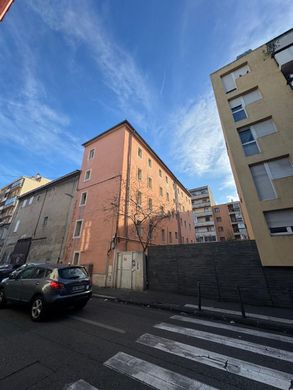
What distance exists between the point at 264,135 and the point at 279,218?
494 cm

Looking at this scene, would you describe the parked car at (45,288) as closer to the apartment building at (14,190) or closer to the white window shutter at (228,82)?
the white window shutter at (228,82)

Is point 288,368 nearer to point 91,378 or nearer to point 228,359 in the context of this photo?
point 228,359

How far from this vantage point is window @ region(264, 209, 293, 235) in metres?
8.50

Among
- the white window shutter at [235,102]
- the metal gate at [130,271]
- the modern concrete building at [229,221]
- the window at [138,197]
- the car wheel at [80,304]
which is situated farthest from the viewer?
the modern concrete building at [229,221]

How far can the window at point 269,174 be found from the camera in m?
9.30

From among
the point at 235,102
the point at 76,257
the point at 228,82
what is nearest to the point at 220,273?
the point at 235,102

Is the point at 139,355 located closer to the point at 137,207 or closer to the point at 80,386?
the point at 80,386

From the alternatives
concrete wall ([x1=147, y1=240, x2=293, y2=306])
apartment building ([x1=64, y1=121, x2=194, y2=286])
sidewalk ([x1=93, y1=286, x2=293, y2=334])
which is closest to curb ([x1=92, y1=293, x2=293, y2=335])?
sidewalk ([x1=93, y1=286, x2=293, y2=334])

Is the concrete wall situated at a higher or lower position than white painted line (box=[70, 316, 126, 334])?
higher

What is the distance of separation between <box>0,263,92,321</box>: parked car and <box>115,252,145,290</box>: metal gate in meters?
5.17

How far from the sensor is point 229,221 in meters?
48.3

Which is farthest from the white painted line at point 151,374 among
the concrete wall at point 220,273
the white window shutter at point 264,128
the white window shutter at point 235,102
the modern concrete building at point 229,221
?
the modern concrete building at point 229,221

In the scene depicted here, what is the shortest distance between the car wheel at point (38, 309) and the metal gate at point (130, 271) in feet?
21.9

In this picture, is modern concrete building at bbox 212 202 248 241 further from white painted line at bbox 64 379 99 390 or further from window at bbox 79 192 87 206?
white painted line at bbox 64 379 99 390
